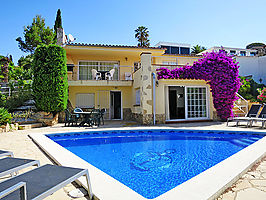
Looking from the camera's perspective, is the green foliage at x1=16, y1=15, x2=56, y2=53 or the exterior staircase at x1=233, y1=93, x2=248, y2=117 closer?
the exterior staircase at x1=233, y1=93, x2=248, y2=117

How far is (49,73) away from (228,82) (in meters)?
12.5

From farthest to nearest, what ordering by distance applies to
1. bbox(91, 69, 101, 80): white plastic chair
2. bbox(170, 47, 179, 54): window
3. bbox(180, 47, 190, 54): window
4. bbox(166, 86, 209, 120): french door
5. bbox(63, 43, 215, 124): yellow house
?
bbox(180, 47, 190, 54): window, bbox(170, 47, 179, 54): window, bbox(91, 69, 101, 80): white plastic chair, bbox(166, 86, 209, 120): french door, bbox(63, 43, 215, 124): yellow house

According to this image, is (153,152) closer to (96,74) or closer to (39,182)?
(39,182)

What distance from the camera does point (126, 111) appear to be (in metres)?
16.1

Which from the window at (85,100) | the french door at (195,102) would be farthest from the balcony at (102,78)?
the french door at (195,102)

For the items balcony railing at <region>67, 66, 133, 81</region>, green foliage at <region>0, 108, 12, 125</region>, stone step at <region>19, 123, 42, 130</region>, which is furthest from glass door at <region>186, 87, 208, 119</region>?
green foliage at <region>0, 108, 12, 125</region>

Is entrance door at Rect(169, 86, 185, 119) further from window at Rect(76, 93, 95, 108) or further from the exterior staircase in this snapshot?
window at Rect(76, 93, 95, 108)

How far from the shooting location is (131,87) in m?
16.3

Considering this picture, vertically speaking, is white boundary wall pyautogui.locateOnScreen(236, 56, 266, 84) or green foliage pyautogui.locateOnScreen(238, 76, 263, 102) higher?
white boundary wall pyautogui.locateOnScreen(236, 56, 266, 84)

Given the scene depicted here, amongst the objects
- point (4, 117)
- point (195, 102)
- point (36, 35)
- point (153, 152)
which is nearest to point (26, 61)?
point (36, 35)

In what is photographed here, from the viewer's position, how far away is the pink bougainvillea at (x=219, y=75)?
12.8 meters

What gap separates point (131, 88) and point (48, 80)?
6.96 meters

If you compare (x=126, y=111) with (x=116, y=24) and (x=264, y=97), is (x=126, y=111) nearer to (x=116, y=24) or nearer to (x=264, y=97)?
(x=116, y=24)

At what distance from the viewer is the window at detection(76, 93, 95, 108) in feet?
52.0
